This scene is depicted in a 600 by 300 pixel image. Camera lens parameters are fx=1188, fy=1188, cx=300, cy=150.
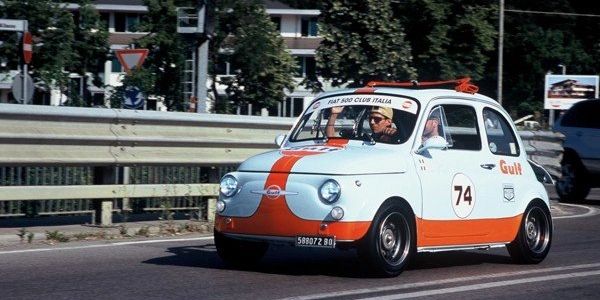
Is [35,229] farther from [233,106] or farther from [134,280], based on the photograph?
[233,106]

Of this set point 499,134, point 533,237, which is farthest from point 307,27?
point 533,237

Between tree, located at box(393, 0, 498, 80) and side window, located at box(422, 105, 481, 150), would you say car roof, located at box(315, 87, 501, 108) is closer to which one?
side window, located at box(422, 105, 481, 150)

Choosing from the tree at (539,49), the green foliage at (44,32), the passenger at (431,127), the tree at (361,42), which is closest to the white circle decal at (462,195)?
the passenger at (431,127)

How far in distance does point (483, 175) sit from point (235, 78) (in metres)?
46.7

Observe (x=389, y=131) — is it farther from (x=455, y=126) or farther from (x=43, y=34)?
(x=43, y=34)

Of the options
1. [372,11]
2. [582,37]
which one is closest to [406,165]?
[372,11]

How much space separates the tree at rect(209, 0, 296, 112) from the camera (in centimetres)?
5459

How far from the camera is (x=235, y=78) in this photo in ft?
188

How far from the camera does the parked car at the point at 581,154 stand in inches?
809

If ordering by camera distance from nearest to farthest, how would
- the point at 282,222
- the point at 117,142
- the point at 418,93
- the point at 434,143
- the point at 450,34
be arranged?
1. the point at 282,222
2. the point at 434,143
3. the point at 418,93
4. the point at 117,142
5. the point at 450,34

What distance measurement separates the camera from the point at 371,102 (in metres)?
10.6

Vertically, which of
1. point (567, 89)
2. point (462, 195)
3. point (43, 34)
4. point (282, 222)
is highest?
point (43, 34)

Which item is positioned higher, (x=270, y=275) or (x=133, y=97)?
(x=133, y=97)

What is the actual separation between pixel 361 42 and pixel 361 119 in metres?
28.7
